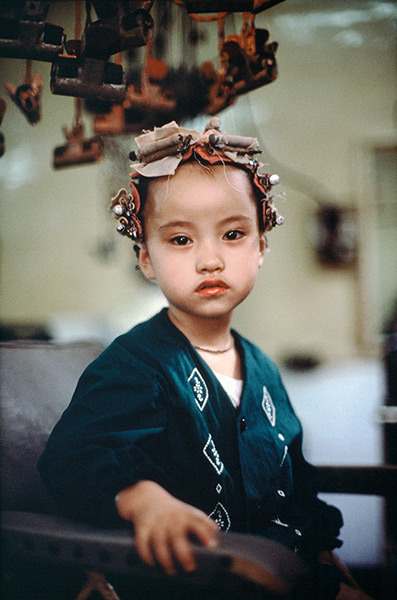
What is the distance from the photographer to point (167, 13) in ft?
2.27

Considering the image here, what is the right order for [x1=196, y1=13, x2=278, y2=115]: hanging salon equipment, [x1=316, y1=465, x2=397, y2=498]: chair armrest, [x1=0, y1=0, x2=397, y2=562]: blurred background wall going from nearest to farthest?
[x1=196, y1=13, x2=278, y2=115]: hanging salon equipment < [x1=316, y1=465, x2=397, y2=498]: chair armrest < [x1=0, y1=0, x2=397, y2=562]: blurred background wall

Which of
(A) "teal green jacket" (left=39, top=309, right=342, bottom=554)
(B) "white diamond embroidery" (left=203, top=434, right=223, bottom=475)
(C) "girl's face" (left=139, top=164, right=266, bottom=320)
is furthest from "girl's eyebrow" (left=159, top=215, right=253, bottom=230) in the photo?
(B) "white diamond embroidery" (left=203, top=434, right=223, bottom=475)

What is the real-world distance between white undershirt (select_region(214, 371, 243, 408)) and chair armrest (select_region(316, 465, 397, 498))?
0.67 feet

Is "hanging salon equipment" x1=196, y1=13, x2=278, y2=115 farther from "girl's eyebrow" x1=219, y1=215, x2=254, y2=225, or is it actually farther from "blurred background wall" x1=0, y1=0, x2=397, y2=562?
"blurred background wall" x1=0, y1=0, x2=397, y2=562

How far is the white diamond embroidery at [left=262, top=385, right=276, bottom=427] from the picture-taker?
0.62 meters

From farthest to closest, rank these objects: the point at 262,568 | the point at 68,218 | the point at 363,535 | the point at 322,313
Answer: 1. the point at 322,313
2. the point at 68,218
3. the point at 363,535
4. the point at 262,568

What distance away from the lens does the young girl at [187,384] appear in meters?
0.47

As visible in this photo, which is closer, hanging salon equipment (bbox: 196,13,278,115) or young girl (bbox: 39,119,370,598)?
young girl (bbox: 39,119,370,598)

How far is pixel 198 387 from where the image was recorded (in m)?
0.56

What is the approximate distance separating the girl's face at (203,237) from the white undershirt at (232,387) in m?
0.09

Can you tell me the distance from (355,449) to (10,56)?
7.30 feet

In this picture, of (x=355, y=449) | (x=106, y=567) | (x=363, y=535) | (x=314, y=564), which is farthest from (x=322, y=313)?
(x=106, y=567)

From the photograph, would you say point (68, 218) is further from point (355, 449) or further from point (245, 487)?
point (245, 487)

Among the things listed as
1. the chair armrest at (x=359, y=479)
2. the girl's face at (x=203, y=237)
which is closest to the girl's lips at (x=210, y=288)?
the girl's face at (x=203, y=237)
